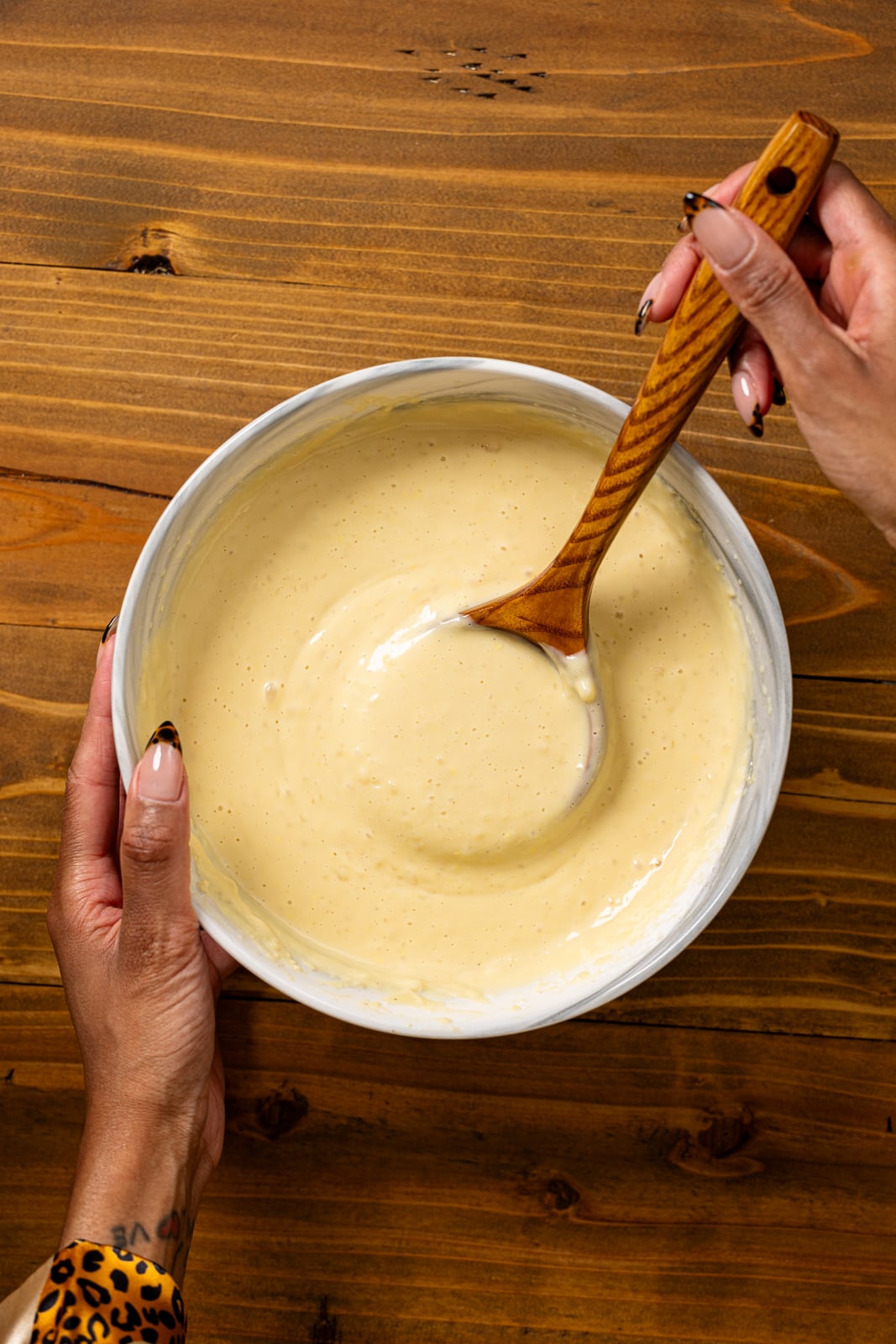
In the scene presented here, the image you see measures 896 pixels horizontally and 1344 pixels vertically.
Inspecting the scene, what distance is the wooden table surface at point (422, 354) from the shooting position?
3.43ft

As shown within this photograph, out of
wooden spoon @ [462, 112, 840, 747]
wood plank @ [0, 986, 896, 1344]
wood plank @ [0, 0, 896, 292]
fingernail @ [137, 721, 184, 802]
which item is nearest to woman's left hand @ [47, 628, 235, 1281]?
fingernail @ [137, 721, 184, 802]

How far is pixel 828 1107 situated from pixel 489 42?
1175mm

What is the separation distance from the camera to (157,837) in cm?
83

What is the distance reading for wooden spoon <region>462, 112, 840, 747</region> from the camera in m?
0.72

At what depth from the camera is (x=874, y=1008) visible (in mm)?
1080

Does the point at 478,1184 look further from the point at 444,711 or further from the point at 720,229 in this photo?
the point at 720,229

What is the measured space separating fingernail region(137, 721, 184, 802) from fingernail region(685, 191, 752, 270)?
1.82 feet

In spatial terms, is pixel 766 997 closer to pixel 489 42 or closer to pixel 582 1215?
pixel 582 1215

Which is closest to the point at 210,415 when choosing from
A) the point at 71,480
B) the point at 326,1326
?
the point at 71,480

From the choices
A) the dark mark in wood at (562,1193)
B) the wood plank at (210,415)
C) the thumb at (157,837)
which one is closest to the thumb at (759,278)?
the wood plank at (210,415)

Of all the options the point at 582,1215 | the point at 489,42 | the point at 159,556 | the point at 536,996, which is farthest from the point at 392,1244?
the point at 489,42

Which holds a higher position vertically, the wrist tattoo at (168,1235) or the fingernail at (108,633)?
the fingernail at (108,633)

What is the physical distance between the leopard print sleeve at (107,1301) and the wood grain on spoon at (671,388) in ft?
2.16

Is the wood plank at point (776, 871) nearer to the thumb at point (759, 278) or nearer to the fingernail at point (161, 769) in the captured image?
the fingernail at point (161, 769)
